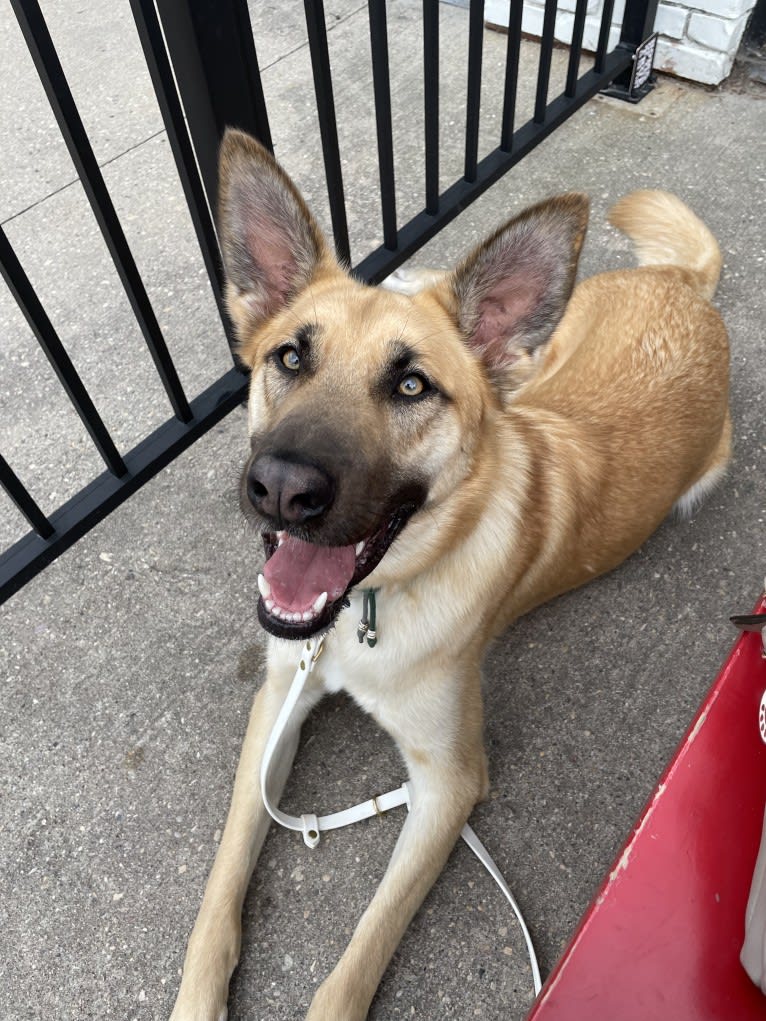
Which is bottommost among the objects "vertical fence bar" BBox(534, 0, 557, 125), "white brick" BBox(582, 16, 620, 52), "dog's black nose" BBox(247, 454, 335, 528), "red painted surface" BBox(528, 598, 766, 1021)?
"white brick" BBox(582, 16, 620, 52)

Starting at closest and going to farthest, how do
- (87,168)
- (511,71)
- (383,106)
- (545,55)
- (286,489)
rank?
1. (286,489)
2. (87,168)
3. (383,106)
4. (511,71)
5. (545,55)

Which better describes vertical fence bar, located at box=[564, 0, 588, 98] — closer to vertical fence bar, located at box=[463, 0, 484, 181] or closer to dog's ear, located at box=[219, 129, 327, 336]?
vertical fence bar, located at box=[463, 0, 484, 181]

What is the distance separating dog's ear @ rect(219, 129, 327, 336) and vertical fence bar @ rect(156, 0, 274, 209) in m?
0.62

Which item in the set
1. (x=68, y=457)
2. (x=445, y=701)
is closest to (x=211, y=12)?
(x=68, y=457)

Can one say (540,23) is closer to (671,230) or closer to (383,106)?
(671,230)

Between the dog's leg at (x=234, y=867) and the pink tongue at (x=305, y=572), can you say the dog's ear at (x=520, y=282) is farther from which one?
the dog's leg at (x=234, y=867)

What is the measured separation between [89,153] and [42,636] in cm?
160

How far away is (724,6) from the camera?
160 inches

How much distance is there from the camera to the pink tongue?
1.74m

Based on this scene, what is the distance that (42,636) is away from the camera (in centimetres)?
261

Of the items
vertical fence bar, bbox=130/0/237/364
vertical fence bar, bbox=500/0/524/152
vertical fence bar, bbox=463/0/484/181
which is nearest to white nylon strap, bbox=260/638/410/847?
vertical fence bar, bbox=130/0/237/364

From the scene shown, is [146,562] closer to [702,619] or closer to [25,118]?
[702,619]

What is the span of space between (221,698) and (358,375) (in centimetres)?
129

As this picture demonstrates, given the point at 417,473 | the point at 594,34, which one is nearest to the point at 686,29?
the point at 594,34
